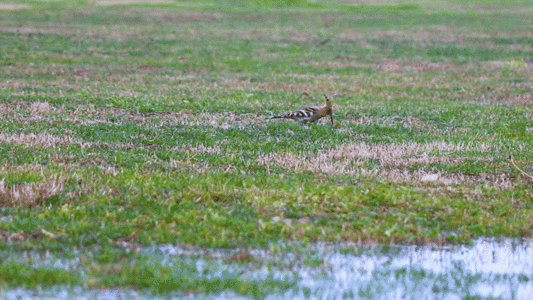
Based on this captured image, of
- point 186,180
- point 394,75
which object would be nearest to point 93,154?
→ point 186,180

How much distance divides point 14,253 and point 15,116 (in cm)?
797

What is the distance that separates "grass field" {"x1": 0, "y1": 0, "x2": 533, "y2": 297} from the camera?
7582 millimetres

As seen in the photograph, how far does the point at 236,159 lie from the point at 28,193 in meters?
3.46

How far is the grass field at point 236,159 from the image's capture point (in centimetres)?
758

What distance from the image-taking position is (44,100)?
16.9 meters

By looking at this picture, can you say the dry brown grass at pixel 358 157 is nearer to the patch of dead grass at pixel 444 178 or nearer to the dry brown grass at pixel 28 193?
the patch of dead grass at pixel 444 178

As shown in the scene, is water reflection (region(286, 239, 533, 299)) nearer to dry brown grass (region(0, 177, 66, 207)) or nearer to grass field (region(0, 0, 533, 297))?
grass field (region(0, 0, 533, 297))

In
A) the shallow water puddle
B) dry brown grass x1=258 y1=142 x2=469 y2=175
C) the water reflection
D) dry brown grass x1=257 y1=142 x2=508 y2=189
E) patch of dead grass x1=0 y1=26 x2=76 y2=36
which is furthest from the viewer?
patch of dead grass x1=0 y1=26 x2=76 y2=36

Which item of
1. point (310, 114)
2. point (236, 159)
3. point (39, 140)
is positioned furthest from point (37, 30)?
point (236, 159)

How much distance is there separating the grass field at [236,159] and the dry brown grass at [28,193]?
0.02 m

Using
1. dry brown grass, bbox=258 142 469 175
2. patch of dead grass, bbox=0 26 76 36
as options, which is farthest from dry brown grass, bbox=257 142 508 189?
patch of dead grass, bbox=0 26 76 36

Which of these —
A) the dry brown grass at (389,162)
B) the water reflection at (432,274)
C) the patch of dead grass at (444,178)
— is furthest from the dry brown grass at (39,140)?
the water reflection at (432,274)

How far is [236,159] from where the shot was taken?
11102 millimetres

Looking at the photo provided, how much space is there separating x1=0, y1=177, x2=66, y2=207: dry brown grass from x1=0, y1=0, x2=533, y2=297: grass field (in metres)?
0.02
